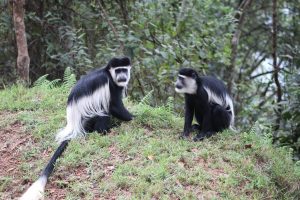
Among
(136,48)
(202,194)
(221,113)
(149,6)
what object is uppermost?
(149,6)

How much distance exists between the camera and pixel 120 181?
12.3 feet

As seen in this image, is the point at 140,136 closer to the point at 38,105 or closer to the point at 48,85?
the point at 38,105

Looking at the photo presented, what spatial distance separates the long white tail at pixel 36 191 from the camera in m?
3.57

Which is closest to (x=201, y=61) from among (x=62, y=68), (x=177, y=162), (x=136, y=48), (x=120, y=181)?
(x=136, y=48)

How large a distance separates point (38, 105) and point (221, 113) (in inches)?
86.2

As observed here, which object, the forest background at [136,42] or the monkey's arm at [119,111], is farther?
the forest background at [136,42]

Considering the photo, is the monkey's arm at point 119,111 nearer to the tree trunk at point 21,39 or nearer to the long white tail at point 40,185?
the long white tail at point 40,185

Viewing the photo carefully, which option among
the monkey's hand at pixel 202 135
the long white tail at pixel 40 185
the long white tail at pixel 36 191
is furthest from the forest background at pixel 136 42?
the long white tail at pixel 36 191

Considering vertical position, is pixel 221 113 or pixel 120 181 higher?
pixel 221 113

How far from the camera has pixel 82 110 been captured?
4.46 meters

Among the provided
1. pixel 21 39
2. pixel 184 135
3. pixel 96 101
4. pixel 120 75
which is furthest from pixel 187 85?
pixel 21 39

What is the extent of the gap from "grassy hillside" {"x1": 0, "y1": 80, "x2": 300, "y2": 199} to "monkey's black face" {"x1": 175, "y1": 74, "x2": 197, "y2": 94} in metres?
0.48

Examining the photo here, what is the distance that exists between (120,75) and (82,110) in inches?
20.0

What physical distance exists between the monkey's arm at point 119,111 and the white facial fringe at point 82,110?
122mm
